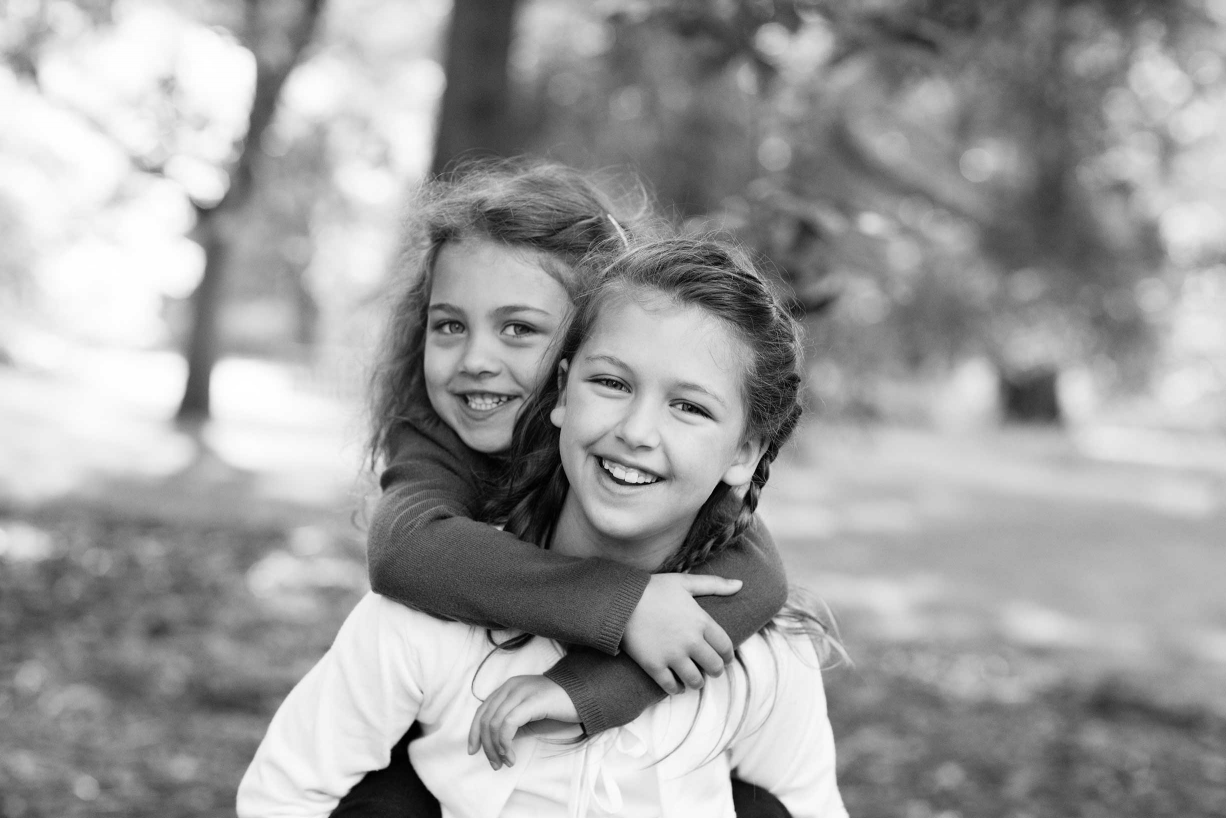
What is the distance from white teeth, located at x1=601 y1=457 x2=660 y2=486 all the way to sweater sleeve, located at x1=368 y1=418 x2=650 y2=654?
14 cm

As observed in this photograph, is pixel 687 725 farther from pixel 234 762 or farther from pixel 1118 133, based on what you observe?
pixel 1118 133

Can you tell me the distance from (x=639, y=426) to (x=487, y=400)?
479 mm

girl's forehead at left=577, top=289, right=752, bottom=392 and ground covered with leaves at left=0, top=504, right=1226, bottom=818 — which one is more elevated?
girl's forehead at left=577, top=289, right=752, bottom=392

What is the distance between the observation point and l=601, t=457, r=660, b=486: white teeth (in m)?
1.83

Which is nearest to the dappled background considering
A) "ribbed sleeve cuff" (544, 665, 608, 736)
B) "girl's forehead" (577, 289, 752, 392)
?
"girl's forehead" (577, 289, 752, 392)

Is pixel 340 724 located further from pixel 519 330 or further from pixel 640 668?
pixel 519 330

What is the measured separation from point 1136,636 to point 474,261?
7076mm

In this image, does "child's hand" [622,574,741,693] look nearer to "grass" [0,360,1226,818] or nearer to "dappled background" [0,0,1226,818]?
"dappled background" [0,0,1226,818]

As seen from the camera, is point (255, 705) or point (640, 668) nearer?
point (640, 668)

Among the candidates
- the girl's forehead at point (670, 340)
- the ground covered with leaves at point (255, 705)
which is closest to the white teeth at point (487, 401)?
the girl's forehead at point (670, 340)

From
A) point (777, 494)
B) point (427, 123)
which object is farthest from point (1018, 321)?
point (427, 123)

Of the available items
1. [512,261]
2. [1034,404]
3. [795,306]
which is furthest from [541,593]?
[1034,404]

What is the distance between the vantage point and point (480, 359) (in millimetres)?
2143

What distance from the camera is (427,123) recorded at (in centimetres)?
1497
